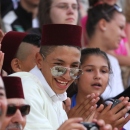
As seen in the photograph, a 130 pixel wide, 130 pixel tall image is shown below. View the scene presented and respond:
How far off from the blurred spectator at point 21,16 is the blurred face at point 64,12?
2.14 feet

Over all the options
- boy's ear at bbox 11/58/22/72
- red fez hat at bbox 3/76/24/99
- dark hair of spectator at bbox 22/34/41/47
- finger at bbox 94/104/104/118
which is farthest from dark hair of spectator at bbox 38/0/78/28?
red fez hat at bbox 3/76/24/99

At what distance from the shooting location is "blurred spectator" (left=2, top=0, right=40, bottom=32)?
29.5 feet

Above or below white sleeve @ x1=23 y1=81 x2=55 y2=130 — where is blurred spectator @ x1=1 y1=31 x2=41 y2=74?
above

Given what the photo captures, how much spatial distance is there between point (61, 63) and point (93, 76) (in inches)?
55.8

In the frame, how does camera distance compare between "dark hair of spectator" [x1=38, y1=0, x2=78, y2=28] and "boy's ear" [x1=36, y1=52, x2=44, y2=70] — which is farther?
"dark hair of spectator" [x1=38, y1=0, x2=78, y2=28]

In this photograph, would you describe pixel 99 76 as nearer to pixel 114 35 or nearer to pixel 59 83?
pixel 59 83

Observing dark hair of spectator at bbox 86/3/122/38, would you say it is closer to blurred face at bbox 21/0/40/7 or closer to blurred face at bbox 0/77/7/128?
blurred face at bbox 21/0/40/7

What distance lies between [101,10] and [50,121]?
13.2ft

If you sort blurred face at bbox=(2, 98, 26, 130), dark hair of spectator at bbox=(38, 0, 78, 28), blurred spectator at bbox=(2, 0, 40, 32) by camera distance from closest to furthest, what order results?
blurred face at bbox=(2, 98, 26, 130) → dark hair of spectator at bbox=(38, 0, 78, 28) → blurred spectator at bbox=(2, 0, 40, 32)

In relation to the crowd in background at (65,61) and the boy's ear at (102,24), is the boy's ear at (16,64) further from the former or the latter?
the boy's ear at (102,24)

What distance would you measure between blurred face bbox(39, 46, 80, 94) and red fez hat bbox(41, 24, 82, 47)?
59mm

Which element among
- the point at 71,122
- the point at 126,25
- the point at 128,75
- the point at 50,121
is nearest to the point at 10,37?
the point at 50,121

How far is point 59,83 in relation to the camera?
5.78m

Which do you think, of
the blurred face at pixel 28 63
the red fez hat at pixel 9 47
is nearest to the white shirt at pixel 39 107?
the blurred face at pixel 28 63
